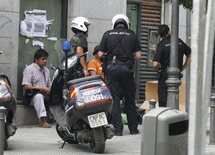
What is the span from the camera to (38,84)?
472 inches

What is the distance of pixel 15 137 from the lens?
34.3 ft

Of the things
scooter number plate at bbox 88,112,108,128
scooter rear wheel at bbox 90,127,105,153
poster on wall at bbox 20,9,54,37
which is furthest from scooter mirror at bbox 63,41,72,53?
poster on wall at bbox 20,9,54,37

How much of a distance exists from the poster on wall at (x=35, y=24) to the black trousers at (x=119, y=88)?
270cm

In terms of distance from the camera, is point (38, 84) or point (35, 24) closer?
point (38, 84)

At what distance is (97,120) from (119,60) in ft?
7.03

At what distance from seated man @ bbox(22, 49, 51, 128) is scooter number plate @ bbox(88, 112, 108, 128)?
3.43 m

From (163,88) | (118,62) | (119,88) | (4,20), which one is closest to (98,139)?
(119,88)

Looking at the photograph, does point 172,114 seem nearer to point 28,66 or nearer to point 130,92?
point 130,92

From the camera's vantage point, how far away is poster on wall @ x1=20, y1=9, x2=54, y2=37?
488 inches

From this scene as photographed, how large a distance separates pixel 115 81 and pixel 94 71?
1618mm

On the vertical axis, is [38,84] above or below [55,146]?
above

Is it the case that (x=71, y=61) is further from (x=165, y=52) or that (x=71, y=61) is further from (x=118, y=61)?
(x=165, y=52)

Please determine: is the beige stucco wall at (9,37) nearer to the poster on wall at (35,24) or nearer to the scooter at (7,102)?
the poster on wall at (35,24)

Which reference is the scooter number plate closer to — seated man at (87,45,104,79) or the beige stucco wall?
seated man at (87,45,104,79)
